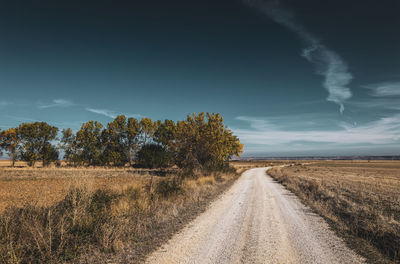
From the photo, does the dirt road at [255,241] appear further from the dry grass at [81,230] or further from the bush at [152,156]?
the bush at [152,156]

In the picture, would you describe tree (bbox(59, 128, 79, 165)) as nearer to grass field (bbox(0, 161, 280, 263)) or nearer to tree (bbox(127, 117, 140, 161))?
tree (bbox(127, 117, 140, 161))

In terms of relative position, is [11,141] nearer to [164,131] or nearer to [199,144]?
[164,131]

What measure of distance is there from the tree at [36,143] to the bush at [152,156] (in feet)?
85.1

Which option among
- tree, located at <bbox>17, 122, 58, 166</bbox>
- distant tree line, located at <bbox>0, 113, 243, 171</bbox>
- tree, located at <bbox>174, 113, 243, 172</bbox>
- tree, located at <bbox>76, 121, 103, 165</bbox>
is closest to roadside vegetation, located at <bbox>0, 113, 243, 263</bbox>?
tree, located at <bbox>174, 113, 243, 172</bbox>

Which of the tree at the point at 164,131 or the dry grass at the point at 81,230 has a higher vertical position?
the tree at the point at 164,131

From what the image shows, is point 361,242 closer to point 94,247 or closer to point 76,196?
point 94,247

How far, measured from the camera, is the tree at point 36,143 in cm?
5200

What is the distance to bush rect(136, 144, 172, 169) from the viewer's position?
50875 millimetres

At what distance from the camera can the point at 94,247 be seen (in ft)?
17.6

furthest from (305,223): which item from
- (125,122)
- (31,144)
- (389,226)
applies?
(31,144)

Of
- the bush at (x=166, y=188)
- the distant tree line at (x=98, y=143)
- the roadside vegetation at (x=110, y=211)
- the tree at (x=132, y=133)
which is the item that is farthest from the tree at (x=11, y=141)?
the bush at (x=166, y=188)

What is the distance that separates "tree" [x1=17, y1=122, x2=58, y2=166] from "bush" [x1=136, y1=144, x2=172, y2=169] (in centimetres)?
2593

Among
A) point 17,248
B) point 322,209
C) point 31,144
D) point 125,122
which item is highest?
point 125,122

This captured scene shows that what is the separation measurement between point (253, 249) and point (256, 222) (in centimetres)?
275
